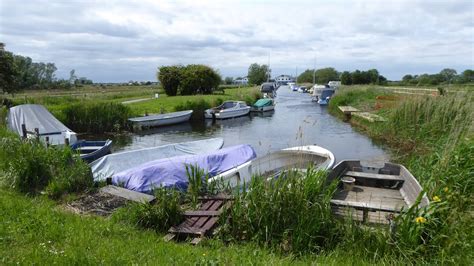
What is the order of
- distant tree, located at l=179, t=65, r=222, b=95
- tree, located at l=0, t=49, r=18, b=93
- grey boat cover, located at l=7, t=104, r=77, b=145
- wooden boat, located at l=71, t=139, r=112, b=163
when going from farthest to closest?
distant tree, located at l=179, t=65, r=222, b=95, tree, located at l=0, t=49, r=18, b=93, grey boat cover, located at l=7, t=104, r=77, b=145, wooden boat, located at l=71, t=139, r=112, b=163

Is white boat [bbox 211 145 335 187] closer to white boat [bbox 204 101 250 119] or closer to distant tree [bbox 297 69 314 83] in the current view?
white boat [bbox 204 101 250 119]

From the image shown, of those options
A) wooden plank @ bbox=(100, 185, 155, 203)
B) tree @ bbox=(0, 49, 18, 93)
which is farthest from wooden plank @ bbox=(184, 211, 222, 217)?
tree @ bbox=(0, 49, 18, 93)

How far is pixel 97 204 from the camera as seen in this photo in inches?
282

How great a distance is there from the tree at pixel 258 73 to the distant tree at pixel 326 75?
1137 inches

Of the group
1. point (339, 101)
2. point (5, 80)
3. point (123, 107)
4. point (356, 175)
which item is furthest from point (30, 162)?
point (339, 101)

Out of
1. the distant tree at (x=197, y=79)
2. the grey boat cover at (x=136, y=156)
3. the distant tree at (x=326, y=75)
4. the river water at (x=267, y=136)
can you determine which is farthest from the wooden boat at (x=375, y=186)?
the distant tree at (x=326, y=75)

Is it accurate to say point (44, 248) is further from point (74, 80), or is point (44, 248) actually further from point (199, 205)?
point (74, 80)

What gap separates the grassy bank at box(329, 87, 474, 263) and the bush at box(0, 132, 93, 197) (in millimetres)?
6901

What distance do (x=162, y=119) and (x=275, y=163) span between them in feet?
59.8

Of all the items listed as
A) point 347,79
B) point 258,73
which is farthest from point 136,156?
point 258,73

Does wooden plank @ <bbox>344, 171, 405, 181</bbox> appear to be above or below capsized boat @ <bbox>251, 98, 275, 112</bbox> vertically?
above

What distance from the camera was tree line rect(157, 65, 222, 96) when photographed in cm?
Result: 4328

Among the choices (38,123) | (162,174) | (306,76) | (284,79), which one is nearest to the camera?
(162,174)

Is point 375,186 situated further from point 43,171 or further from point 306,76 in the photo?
point 306,76
